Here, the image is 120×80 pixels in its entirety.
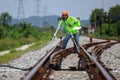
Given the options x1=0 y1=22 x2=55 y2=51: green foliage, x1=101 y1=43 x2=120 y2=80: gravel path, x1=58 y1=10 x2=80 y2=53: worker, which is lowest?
x1=0 y1=22 x2=55 y2=51: green foliage

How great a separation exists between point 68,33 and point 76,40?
1.65 feet

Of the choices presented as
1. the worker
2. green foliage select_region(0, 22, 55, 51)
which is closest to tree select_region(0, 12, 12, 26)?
green foliage select_region(0, 22, 55, 51)

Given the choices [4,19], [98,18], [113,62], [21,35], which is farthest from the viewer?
[98,18]

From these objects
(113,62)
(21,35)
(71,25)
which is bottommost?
(21,35)

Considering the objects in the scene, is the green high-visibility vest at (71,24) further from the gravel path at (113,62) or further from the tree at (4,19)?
the tree at (4,19)

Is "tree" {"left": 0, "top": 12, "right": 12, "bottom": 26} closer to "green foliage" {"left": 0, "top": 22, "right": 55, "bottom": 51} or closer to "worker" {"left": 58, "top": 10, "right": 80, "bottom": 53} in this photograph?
"green foliage" {"left": 0, "top": 22, "right": 55, "bottom": 51}

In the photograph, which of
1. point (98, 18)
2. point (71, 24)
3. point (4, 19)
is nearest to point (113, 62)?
point (71, 24)

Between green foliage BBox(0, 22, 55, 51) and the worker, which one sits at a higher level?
the worker

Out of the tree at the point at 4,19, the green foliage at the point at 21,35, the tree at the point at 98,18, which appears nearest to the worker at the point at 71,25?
the green foliage at the point at 21,35

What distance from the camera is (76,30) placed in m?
15.4

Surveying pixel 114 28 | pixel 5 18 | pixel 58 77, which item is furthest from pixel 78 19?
pixel 5 18

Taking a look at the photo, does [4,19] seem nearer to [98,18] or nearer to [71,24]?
[98,18]

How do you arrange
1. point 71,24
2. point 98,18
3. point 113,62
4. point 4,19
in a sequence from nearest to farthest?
point 113,62 → point 71,24 → point 4,19 → point 98,18

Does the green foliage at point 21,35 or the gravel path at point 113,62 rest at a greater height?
the gravel path at point 113,62
